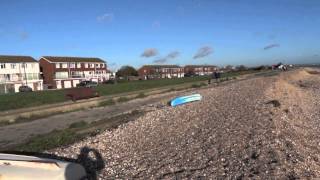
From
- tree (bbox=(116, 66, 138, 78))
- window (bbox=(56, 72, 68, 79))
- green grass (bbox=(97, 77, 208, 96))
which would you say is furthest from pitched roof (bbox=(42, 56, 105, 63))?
green grass (bbox=(97, 77, 208, 96))

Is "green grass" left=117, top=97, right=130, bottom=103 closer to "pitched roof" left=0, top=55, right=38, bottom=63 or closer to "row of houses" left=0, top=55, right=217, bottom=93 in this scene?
"row of houses" left=0, top=55, right=217, bottom=93

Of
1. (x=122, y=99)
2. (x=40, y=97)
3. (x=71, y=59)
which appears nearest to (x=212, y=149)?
(x=122, y=99)

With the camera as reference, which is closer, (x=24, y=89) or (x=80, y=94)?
(x=80, y=94)

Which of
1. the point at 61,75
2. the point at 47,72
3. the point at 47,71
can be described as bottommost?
the point at 61,75

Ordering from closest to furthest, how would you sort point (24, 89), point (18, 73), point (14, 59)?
point (24, 89) < point (18, 73) < point (14, 59)

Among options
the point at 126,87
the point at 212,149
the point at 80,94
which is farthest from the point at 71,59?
the point at 212,149

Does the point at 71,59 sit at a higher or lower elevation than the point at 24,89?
higher

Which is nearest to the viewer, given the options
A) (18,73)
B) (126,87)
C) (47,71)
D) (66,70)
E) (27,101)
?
(27,101)

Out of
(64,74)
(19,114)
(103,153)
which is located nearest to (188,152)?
(103,153)

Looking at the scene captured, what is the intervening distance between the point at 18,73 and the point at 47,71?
13704 mm

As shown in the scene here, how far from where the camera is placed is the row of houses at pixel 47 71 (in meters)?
112

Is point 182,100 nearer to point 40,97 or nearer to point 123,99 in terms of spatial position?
point 123,99

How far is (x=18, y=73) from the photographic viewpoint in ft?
373

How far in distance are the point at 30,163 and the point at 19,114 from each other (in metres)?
31.7
